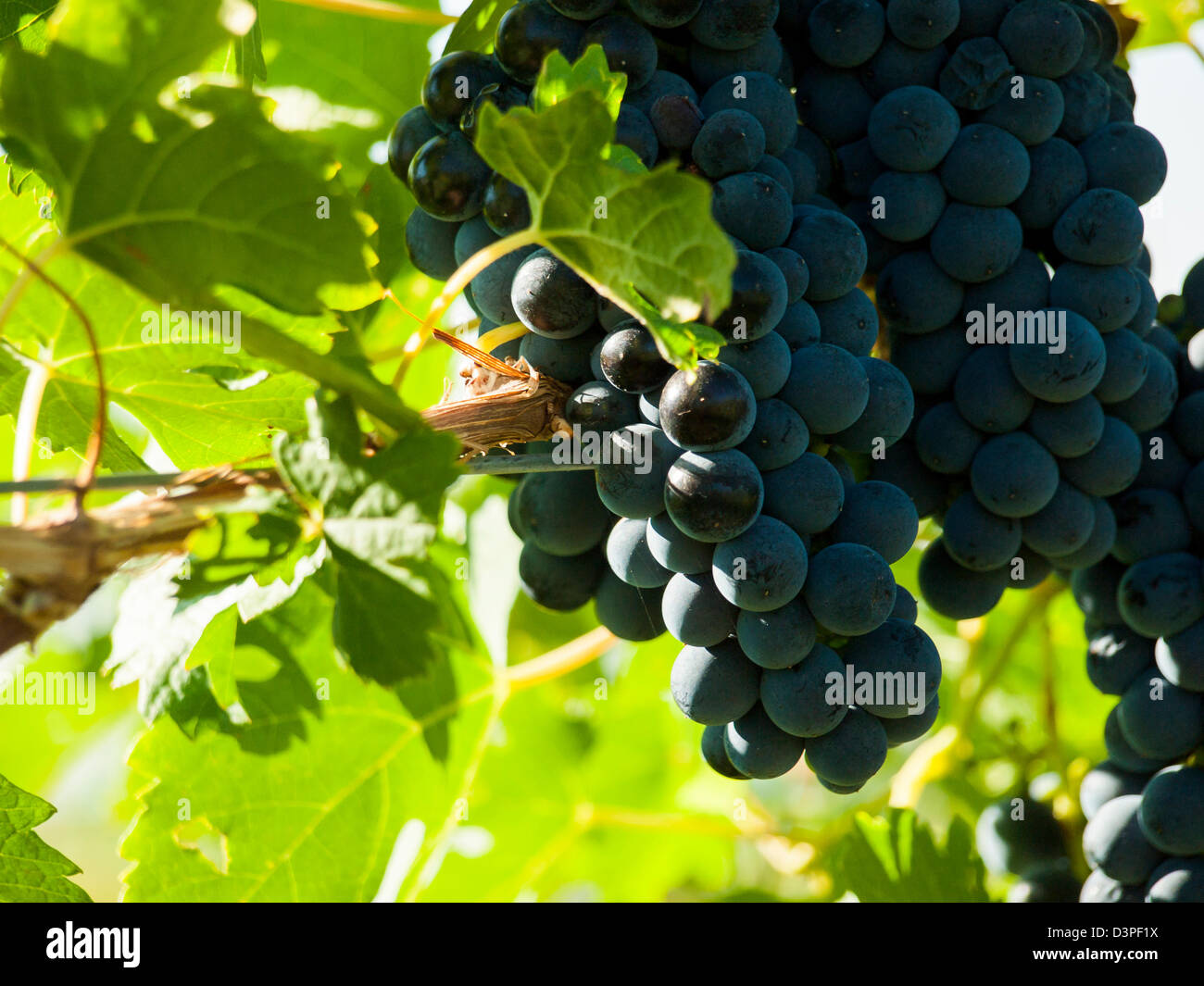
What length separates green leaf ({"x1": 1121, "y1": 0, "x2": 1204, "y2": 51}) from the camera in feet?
4.13

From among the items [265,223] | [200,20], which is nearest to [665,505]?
[265,223]

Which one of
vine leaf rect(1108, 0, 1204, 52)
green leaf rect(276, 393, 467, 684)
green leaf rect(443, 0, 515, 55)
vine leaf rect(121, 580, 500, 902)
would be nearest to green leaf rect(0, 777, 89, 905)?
vine leaf rect(121, 580, 500, 902)

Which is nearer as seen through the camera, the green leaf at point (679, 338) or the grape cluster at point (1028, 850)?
the green leaf at point (679, 338)

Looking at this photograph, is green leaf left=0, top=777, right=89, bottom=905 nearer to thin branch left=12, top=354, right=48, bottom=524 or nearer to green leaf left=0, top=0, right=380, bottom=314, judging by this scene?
thin branch left=12, top=354, right=48, bottom=524

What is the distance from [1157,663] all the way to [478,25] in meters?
0.90

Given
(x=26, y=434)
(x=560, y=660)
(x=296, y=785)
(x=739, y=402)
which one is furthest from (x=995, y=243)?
(x=296, y=785)

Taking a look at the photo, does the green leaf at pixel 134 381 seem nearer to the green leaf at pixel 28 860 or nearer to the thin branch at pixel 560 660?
the green leaf at pixel 28 860

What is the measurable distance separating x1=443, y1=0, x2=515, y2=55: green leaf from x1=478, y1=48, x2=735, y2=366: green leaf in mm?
347

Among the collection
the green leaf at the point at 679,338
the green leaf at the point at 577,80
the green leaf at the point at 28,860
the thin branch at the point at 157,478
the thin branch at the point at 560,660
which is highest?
the green leaf at the point at 577,80

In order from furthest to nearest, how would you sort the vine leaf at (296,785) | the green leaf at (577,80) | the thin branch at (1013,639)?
the thin branch at (1013,639) < the vine leaf at (296,785) < the green leaf at (577,80)

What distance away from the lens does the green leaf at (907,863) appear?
1212mm

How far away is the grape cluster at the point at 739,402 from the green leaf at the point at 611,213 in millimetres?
108

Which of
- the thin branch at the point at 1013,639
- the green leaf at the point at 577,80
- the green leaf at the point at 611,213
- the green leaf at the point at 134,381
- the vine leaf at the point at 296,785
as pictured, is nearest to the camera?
the green leaf at the point at 611,213

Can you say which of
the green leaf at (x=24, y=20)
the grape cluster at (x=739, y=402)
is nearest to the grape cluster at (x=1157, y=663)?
the grape cluster at (x=739, y=402)
